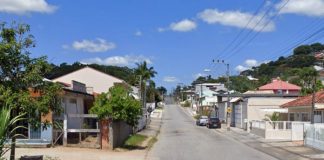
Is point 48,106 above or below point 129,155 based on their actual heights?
above

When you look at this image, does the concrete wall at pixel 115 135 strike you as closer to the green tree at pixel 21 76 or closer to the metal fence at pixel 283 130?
the green tree at pixel 21 76

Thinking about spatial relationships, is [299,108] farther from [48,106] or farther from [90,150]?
[48,106]

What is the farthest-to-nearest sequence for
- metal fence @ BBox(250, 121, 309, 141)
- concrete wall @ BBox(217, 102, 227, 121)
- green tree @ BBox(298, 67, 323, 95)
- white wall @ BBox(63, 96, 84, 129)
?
concrete wall @ BBox(217, 102, 227, 121) → green tree @ BBox(298, 67, 323, 95) → metal fence @ BBox(250, 121, 309, 141) → white wall @ BBox(63, 96, 84, 129)

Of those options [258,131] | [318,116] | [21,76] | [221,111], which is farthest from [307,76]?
[21,76]

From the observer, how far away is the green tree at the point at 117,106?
30.1m

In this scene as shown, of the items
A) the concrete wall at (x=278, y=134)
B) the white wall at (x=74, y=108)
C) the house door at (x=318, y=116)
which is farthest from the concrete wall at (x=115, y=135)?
the house door at (x=318, y=116)

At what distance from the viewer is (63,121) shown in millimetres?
30078

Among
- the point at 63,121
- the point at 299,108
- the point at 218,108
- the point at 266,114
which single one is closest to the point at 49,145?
the point at 63,121

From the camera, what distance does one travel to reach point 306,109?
48562mm

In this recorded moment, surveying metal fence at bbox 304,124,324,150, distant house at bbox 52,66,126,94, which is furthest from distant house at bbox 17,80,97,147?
distant house at bbox 52,66,126,94

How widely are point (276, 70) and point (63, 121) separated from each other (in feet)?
427

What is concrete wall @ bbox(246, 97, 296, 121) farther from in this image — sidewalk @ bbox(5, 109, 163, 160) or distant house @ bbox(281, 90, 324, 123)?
sidewalk @ bbox(5, 109, 163, 160)

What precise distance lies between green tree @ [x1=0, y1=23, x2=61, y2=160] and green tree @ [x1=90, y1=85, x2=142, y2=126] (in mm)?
10453

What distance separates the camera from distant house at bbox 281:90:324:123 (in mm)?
44750
